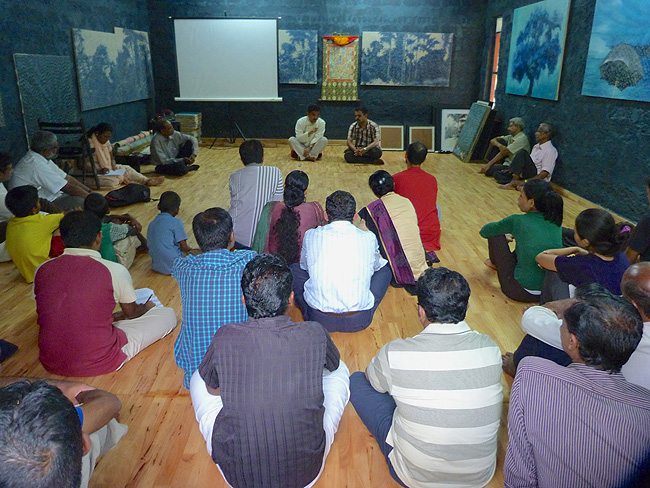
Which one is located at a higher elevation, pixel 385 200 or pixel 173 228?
pixel 385 200

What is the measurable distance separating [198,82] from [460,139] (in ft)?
16.6

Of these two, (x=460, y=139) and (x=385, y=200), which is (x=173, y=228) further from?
(x=460, y=139)

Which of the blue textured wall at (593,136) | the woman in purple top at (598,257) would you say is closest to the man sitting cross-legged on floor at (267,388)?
the woman in purple top at (598,257)

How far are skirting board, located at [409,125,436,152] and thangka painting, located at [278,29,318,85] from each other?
6.92 feet

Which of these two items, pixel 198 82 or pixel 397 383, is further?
pixel 198 82

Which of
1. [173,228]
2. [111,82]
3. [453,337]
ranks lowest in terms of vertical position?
[173,228]

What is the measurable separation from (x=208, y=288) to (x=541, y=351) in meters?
1.46

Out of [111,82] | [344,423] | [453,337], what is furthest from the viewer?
[111,82]

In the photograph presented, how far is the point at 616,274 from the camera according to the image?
7.90 feet

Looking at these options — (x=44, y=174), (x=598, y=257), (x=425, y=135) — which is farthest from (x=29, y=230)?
(x=425, y=135)

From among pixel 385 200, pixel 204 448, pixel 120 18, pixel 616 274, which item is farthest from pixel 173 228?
pixel 120 18

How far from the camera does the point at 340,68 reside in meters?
9.28

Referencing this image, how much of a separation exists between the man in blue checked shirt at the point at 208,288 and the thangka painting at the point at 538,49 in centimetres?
575

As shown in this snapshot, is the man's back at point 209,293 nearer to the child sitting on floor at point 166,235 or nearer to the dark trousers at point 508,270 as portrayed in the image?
the child sitting on floor at point 166,235
